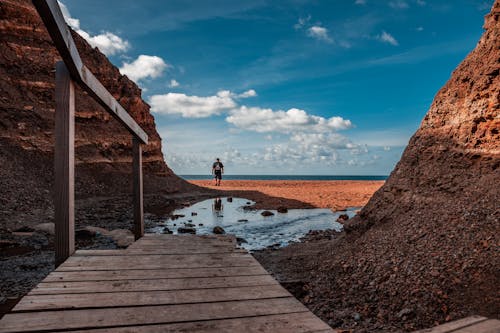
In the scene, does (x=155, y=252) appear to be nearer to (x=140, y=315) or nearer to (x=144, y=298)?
(x=144, y=298)

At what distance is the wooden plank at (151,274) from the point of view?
258cm

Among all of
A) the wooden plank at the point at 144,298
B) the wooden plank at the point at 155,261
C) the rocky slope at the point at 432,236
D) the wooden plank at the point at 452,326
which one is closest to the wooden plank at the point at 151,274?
the wooden plank at the point at 155,261

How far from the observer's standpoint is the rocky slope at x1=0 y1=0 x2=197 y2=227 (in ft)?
45.5

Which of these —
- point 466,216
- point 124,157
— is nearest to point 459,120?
point 466,216

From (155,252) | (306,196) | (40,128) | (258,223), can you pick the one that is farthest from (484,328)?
(40,128)

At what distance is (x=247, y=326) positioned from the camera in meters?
1.81

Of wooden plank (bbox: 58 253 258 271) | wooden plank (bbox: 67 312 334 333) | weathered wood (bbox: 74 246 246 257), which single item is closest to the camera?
wooden plank (bbox: 67 312 334 333)

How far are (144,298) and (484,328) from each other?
2668 millimetres

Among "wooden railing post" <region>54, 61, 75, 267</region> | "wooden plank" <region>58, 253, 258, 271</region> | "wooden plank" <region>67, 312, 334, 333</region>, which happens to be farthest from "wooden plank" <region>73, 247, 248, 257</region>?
"wooden plank" <region>67, 312, 334, 333</region>

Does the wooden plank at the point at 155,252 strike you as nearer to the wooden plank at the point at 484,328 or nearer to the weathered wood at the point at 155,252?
the weathered wood at the point at 155,252

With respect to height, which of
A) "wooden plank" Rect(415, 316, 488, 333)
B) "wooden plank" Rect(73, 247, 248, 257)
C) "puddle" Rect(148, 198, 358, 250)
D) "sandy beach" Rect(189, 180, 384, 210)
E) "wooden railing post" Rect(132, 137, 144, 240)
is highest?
"wooden railing post" Rect(132, 137, 144, 240)

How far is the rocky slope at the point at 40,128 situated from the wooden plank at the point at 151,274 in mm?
10313

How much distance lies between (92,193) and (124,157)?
4.98 m

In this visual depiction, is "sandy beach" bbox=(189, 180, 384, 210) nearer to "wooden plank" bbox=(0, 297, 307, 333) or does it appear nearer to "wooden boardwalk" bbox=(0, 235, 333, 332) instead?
"wooden boardwalk" bbox=(0, 235, 333, 332)
